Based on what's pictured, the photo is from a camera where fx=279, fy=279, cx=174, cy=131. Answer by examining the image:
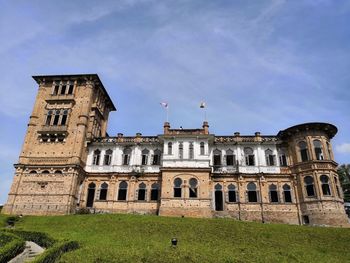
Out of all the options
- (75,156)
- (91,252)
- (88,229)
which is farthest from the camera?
(75,156)

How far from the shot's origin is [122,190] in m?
39.8

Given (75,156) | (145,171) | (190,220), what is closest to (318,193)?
(190,220)

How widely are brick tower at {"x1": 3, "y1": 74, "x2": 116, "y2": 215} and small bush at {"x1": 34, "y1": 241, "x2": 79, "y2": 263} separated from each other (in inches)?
661

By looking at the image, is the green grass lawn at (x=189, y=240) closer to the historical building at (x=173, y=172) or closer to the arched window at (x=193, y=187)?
the historical building at (x=173, y=172)

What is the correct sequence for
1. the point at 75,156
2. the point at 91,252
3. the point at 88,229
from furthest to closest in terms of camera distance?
the point at 75,156, the point at 88,229, the point at 91,252

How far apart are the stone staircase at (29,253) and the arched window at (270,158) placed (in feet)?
97.1

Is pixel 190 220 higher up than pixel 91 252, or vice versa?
pixel 190 220

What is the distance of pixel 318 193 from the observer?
112ft

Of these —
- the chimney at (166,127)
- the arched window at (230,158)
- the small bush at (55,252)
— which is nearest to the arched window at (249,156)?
the arched window at (230,158)

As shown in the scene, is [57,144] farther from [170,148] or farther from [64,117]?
[170,148]

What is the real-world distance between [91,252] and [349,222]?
29.9m

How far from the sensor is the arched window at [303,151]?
36.7 meters

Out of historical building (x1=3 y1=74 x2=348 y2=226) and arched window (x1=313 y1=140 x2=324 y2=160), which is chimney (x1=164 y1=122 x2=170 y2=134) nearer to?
historical building (x1=3 y1=74 x2=348 y2=226)

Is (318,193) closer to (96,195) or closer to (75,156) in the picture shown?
(96,195)
